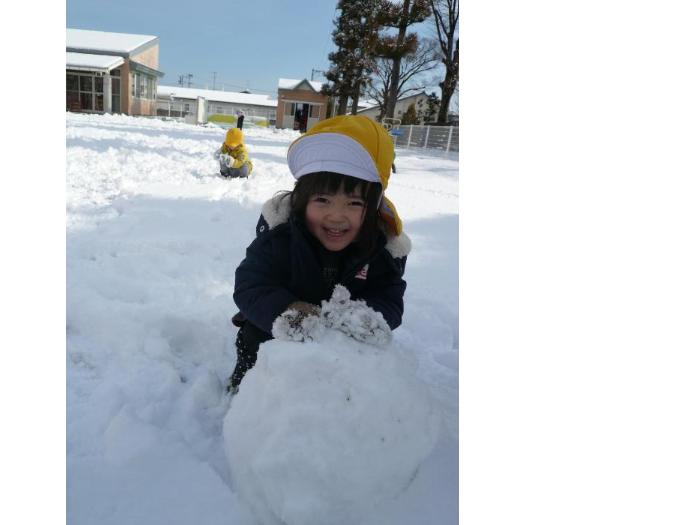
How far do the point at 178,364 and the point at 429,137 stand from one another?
1455cm

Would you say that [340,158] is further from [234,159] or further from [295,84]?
[295,84]

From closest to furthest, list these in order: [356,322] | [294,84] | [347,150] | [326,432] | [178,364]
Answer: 1. [326,432]
2. [356,322]
3. [347,150]
4. [178,364]
5. [294,84]

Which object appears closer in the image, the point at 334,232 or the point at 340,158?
the point at 340,158

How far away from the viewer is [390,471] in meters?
0.93

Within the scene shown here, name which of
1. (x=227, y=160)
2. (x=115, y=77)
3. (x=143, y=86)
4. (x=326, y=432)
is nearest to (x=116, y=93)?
(x=115, y=77)

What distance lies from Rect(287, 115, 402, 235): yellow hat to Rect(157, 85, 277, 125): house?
26179 millimetres

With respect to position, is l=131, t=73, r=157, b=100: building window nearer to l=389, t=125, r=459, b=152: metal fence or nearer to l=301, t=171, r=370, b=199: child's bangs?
l=389, t=125, r=459, b=152: metal fence

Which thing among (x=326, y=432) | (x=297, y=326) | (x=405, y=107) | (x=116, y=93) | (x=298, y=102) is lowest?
(x=326, y=432)

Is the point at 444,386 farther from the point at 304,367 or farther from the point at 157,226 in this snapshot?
the point at 157,226

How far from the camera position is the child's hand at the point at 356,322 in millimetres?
1064

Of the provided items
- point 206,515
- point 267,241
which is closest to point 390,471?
point 206,515

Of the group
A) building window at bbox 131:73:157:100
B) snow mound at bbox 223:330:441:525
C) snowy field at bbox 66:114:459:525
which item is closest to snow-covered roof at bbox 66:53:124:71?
building window at bbox 131:73:157:100

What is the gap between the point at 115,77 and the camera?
17.7 metres

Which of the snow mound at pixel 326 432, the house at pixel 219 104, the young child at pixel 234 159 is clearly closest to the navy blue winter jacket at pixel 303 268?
the snow mound at pixel 326 432
